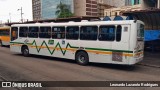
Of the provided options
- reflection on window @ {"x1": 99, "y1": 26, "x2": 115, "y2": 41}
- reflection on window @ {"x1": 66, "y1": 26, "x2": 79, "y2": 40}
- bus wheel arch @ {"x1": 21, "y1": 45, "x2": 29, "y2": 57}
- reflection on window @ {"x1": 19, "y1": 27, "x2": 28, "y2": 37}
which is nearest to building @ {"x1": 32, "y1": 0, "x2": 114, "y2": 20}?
reflection on window @ {"x1": 19, "y1": 27, "x2": 28, "y2": 37}

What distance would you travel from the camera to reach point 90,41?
15625mm

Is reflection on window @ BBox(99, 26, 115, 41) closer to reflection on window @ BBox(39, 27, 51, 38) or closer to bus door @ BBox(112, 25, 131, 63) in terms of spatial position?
bus door @ BBox(112, 25, 131, 63)

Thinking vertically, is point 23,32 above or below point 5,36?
above

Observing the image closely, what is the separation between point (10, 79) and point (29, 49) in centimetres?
902

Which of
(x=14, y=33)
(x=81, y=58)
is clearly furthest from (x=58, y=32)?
(x=14, y=33)

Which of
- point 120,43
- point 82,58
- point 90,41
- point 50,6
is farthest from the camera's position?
point 50,6

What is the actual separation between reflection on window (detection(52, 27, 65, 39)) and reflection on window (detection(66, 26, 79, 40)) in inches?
19.5

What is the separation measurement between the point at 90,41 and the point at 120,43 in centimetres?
223

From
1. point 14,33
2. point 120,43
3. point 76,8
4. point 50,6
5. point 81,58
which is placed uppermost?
point 76,8

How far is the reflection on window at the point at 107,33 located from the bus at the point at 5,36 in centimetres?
1976

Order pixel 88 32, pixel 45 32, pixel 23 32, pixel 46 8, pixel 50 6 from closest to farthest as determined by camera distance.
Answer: pixel 88 32 < pixel 45 32 < pixel 23 32 < pixel 50 6 < pixel 46 8

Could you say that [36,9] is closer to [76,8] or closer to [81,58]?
[76,8]

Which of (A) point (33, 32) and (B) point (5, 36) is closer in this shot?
(A) point (33, 32)

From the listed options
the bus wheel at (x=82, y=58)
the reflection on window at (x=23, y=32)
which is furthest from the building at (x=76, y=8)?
the bus wheel at (x=82, y=58)
